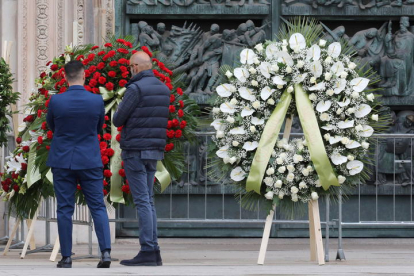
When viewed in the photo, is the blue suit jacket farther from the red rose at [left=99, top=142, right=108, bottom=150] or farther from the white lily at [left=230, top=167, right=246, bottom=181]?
the white lily at [left=230, top=167, right=246, bottom=181]

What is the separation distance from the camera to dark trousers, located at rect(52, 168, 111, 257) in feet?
31.4

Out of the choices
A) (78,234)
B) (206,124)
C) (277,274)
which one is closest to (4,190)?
(78,234)

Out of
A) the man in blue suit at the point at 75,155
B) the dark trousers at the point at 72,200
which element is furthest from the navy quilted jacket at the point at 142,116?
the dark trousers at the point at 72,200

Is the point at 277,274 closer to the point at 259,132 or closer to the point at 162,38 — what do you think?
the point at 259,132

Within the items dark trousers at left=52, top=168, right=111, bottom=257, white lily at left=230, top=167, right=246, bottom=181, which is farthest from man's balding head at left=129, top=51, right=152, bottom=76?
white lily at left=230, top=167, right=246, bottom=181

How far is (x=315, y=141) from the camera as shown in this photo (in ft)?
33.1

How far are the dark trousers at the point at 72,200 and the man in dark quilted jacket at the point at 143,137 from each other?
13.0 inches

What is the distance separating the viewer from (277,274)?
8.89m

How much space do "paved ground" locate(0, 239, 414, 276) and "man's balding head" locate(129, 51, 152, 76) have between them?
1704 mm

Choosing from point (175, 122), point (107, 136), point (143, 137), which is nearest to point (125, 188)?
point (107, 136)

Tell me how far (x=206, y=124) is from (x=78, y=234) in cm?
199

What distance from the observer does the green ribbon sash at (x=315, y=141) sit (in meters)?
10.1

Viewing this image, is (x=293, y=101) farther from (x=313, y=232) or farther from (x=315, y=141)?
(x=313, y=232)

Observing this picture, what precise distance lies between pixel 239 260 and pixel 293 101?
5.97 feet
